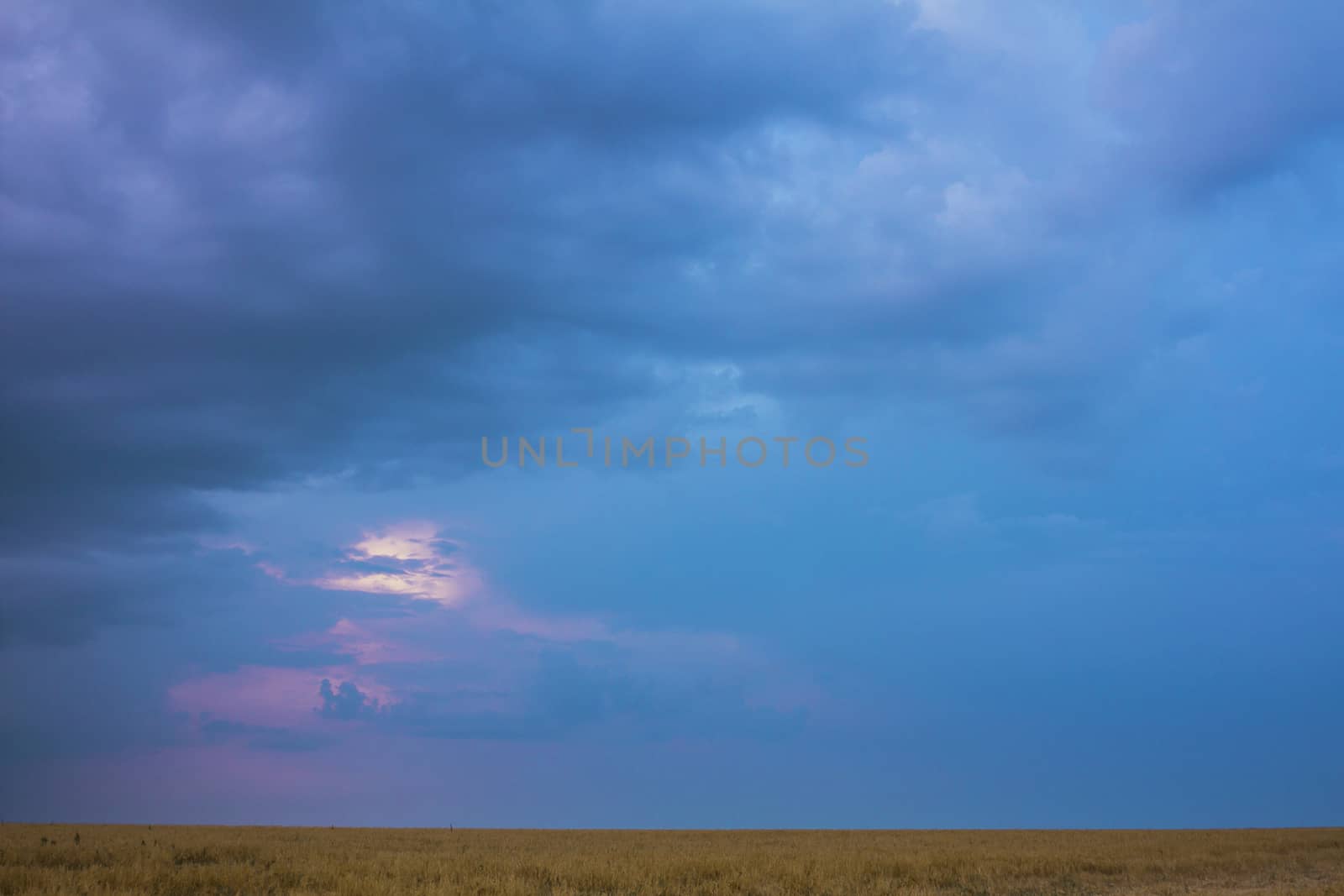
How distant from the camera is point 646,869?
2353 cm

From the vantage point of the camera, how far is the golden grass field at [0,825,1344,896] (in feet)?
64.6

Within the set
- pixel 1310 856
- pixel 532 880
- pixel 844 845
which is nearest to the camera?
pixel 532 880

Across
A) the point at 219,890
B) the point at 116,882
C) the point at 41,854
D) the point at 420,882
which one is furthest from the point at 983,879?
the point at 41,854

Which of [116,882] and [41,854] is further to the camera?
[41,854]

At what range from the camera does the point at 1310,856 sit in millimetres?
34219

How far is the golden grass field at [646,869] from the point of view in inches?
776

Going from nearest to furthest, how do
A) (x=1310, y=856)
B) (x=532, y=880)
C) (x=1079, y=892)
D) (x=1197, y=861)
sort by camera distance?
1. (x=532, y=880)
2. (x=1079, y=892)
3. (x=1197, y=861)
4. (x=1310, y=856)

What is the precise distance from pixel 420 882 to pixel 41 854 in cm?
925

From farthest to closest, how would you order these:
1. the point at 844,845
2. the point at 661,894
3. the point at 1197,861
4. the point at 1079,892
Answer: the point at 844,845
the point at 1197,861
the point at 1079,892
the point at 661,894

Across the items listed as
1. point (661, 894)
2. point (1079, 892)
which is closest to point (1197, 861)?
point (1079, 892)

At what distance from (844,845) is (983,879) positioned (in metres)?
13.0

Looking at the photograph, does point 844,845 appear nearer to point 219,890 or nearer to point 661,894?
point 661,894

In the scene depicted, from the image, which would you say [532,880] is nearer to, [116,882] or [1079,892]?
[116,882]

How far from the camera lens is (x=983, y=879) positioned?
2528cm
